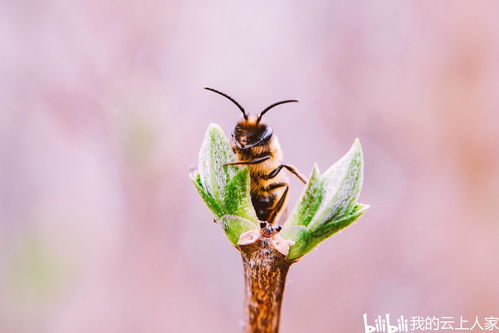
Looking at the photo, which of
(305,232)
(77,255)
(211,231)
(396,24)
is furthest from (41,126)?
(305,232)

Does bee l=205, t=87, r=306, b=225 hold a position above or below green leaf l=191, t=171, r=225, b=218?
above

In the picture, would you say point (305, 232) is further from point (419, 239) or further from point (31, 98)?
point (419, 239)

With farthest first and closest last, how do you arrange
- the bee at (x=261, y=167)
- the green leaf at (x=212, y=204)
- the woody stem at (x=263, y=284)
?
1. the bee at (x=261, y=167)
2. the green leaf at (x=212, y=204)
3. the woody stem at (x=263, y=284)

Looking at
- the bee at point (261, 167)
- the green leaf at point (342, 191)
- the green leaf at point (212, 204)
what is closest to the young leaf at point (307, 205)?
the green leaf at point (342, 191)

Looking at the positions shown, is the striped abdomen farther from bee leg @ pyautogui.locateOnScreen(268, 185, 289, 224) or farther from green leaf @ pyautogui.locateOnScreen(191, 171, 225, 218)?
green leaf @ pyautogui.locateOnScreen(191, 171, 225, 218)

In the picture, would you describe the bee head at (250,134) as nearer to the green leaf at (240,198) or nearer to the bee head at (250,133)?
the bee head at (250,133)

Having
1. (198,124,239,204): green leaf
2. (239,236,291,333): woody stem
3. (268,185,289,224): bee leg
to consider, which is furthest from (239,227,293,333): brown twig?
(268,185,289,224): bee leg
